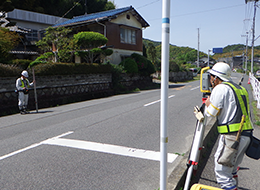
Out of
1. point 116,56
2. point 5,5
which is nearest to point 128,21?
point 116,56

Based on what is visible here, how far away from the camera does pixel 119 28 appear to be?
2338cm

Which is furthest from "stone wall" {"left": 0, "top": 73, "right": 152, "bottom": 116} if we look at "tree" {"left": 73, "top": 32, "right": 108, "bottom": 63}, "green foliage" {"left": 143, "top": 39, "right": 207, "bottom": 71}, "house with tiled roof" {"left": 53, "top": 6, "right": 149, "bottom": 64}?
"green foliage" {"left": 143, "top": 39, "right": 207, "bottom": 71}

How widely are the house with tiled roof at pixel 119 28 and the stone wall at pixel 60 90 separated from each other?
4.29 metres

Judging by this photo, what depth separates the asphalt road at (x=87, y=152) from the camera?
376 centimetres

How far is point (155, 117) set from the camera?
28.2ft

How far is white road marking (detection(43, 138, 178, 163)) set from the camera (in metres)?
4.81

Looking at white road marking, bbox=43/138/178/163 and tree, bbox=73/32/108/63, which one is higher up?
tree, bbox=73/32/108/63

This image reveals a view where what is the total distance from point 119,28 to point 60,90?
38.0ft

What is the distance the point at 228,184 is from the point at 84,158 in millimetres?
2853

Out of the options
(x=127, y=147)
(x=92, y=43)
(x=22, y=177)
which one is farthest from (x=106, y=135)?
(x=92, y=43)

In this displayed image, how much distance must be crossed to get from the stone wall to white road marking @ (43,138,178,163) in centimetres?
674

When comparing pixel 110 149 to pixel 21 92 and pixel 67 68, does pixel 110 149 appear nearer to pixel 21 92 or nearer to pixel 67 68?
pixel 21 92

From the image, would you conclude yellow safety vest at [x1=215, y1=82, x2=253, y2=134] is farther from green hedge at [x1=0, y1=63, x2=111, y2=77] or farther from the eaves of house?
the eaves of house

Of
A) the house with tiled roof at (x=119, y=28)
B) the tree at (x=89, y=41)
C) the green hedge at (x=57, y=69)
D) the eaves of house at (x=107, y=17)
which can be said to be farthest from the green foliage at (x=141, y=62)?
the tree at (x=89, y=41)
